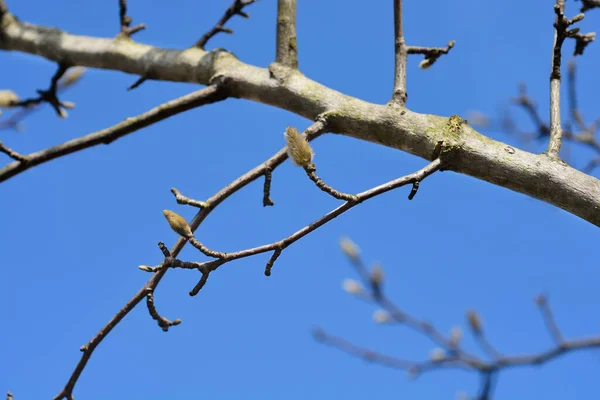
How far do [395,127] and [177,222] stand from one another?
0.71m

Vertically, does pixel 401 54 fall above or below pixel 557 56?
above

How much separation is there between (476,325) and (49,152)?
195cm

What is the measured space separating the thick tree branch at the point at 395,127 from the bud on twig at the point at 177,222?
59 cm

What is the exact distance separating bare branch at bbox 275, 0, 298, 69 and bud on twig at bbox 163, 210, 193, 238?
31.4 inches

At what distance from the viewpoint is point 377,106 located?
1861 mm

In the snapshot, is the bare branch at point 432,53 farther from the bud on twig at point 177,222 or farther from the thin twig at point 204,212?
the bud on twig at point 177,222

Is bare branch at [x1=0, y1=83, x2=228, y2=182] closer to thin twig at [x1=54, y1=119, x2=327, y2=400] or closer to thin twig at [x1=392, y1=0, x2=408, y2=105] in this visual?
thin twig at [x1=54, y1=119, x2=327, y2=400]

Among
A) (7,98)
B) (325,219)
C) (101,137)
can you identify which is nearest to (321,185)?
(325,219)

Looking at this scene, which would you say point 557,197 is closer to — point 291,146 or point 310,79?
point 291,146

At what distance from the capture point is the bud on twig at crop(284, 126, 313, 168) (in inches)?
60.7

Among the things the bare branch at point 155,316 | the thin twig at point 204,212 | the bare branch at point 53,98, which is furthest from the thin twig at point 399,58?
the bare branch at point 53,98

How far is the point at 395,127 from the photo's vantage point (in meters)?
1.80

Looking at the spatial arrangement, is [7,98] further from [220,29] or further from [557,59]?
[557,59]

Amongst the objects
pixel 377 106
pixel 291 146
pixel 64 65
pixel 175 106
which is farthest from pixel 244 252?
pixel 64 65
